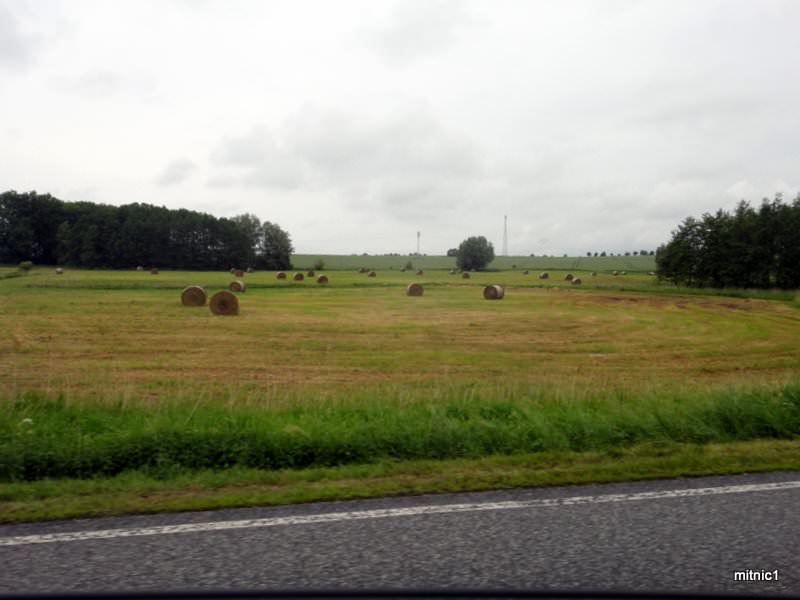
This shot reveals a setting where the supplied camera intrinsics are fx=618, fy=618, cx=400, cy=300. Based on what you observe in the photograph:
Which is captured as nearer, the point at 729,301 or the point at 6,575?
the point at 6,575

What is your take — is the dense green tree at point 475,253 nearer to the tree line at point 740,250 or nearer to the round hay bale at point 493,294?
the tree line at point 740,250

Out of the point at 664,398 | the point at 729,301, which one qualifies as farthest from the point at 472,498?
the point at 729,301

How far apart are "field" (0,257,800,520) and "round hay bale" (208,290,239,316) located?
860 cm

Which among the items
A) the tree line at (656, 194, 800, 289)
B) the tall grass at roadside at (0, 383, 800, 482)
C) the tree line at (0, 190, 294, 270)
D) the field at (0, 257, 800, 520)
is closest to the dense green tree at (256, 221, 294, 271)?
the tree line at (0, 190, 294, 270)

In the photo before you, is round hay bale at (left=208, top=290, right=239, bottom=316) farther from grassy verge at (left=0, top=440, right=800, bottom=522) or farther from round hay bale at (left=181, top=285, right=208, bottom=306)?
grassy verge at (left=0, top=440, right=800, bottom=522)

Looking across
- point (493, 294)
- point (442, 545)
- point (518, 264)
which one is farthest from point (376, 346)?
point (518, 264)

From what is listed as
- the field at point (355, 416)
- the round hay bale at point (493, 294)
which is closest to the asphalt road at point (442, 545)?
the field at point (355, 416)

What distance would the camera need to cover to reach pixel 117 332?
2231 cm

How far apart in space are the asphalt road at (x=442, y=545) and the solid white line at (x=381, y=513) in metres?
0.01

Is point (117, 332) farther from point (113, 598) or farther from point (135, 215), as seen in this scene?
point (135, 215)

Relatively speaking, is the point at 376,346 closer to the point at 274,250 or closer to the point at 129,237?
the point at 129,237

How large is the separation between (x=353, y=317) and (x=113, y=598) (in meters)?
26.6

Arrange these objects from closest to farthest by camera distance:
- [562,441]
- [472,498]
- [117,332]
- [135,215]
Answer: [472,498] < [562,441] < [117,332] < [135,215]

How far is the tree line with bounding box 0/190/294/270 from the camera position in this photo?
70.9m
